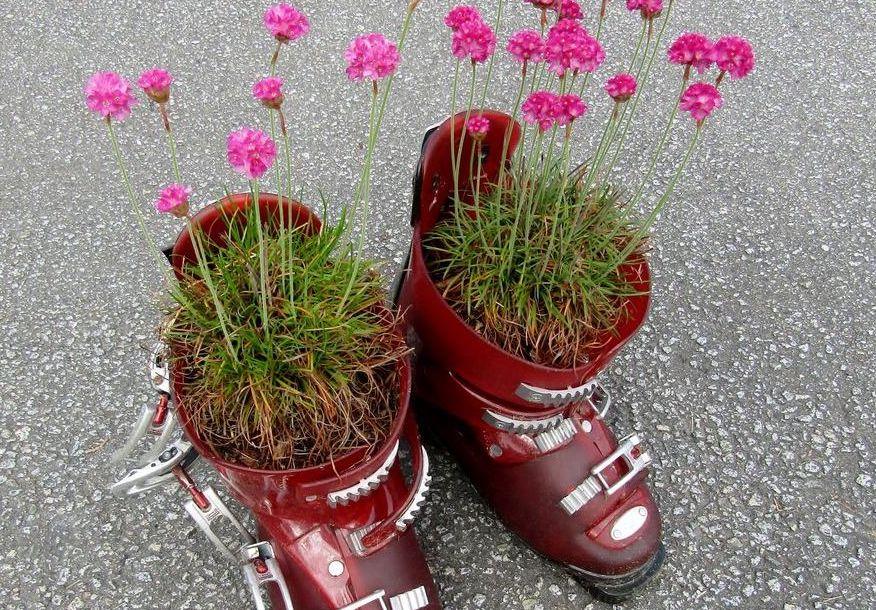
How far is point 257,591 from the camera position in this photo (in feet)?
2.61

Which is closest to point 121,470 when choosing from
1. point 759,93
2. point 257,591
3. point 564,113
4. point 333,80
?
point 257,591

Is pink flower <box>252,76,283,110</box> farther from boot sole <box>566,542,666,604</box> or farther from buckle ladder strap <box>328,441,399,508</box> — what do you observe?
boot sole <box>566,542,666,604</box>

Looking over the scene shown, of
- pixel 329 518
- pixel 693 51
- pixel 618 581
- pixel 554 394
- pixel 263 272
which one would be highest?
pixel 693 51

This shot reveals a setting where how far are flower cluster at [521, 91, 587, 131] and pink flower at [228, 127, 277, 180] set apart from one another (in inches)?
9.7

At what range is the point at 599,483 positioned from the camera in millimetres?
883

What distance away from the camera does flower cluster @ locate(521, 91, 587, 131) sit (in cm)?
69

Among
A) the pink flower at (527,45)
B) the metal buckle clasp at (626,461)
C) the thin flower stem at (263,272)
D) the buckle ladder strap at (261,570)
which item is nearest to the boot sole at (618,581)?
the metal buckle clasp at (626,461)

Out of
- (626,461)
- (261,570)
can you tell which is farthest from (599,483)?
(261,570)

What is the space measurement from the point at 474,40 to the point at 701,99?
21 centimetres

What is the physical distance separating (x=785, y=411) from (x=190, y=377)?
0.86 meters

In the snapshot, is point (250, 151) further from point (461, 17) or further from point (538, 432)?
point (538, 432)

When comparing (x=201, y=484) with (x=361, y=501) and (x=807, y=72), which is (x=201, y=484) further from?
(x=807, y=72)

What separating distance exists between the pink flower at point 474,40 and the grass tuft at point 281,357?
0.20 metres

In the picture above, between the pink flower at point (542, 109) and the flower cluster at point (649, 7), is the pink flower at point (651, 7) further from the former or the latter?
the pink flower at point (542, 109)
